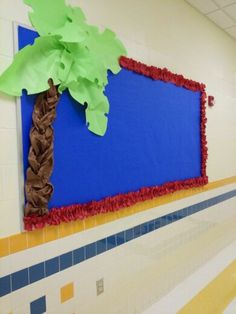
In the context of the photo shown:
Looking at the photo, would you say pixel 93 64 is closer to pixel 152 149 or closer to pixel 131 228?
pixel 152 149

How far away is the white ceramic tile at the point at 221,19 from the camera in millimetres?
2485

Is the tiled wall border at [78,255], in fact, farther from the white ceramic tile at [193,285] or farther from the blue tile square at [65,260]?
the white ceramic tile at [193,285]

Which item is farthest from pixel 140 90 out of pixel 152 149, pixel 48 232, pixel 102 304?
pixel 102 304

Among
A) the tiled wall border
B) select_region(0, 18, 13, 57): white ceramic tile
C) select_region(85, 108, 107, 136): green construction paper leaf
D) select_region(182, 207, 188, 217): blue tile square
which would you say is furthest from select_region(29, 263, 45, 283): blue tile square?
Answer: select_region(182, 207, 188, 217): blue tile square

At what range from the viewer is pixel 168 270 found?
85.7 inches

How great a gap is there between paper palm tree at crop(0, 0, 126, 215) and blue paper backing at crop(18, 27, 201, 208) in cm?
5

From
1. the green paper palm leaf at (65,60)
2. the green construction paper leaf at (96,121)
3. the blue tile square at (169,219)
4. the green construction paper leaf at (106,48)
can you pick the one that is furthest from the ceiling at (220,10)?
the blue tile square at (169,219)

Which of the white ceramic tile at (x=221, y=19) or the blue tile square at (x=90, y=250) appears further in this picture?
the white ceramic tile at (x=221, y=19)

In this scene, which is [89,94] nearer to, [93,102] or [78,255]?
[93,102]

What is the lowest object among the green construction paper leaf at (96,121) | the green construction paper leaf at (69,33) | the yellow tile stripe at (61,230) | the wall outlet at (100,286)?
the wall outlet at (100,286)

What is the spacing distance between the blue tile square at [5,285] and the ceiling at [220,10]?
2469 mm

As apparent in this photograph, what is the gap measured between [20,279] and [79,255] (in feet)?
1.16

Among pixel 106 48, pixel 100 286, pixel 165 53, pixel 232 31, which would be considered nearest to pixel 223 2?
pixel 232 31

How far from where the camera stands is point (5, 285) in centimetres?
119
